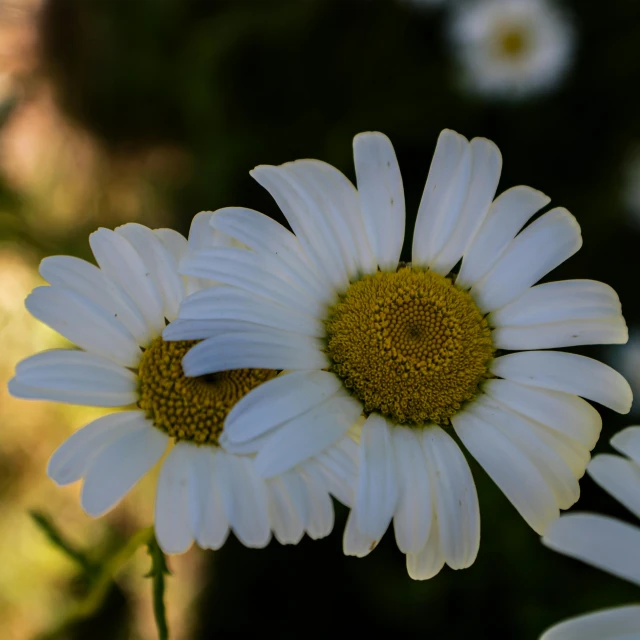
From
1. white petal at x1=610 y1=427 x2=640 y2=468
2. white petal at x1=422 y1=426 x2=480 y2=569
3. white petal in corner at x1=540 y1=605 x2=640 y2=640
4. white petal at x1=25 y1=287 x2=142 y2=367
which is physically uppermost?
white petal at x1=25 y1=287 x2=142 y2=367

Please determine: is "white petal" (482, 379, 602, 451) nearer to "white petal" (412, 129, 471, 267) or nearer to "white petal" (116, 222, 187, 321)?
"white petal" (412, 129, 471, 267)

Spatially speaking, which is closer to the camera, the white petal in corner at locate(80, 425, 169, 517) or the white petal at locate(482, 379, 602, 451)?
the white petal in corner at locate(80, 425, 169, 517)

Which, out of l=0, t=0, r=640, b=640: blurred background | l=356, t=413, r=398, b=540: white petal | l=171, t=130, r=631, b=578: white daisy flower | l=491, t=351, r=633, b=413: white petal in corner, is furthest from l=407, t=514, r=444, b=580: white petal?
l=0, t=0, r=640, b=640: blurred background

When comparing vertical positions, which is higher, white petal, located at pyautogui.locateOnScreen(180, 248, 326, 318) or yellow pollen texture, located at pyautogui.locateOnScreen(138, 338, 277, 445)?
white petal, located at pyautogui.locateOnScreen(180, 248, 326, 318)

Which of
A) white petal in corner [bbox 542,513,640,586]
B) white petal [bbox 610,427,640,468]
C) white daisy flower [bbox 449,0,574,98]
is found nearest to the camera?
white petal in corner [bbox 542,513,640,586]

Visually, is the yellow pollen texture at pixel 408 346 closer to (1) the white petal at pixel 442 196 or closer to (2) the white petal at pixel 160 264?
(1) the white petal at pixel 442 196

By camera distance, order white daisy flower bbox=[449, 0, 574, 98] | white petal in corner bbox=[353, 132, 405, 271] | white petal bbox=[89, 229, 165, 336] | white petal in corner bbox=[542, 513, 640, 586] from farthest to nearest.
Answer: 1. white daisy flower bbox=[449, 0, 574, 98]
2. white petal in corner bbox=[353, 132, 405, 271]
3. white petal bbox=[89, 229, 165, 336]
4. white petal in corner bbox=[542, 513, 640, 586]

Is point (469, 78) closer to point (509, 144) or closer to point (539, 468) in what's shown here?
point (509, 144)

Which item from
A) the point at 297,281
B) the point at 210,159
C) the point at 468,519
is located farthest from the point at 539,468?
the point at 210,159
